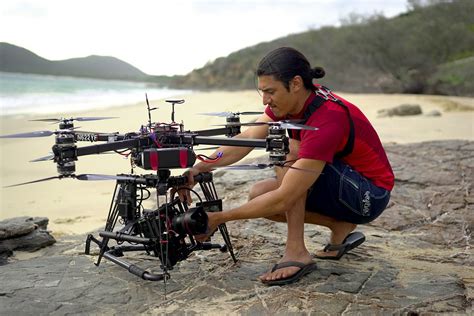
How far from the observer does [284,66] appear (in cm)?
320

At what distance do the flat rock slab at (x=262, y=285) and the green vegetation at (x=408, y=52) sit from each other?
57.1ft

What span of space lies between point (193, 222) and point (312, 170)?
0.70 metres

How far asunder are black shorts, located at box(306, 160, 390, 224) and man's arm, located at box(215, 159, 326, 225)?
24 centimetres

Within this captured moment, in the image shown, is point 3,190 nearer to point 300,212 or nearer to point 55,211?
point 55,211

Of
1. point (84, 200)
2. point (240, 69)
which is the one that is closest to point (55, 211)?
point (84, 200)

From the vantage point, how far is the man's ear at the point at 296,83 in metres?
3.23

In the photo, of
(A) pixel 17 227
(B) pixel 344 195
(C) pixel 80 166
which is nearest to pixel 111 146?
(B) pixel 344 195

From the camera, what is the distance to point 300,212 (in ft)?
11.0

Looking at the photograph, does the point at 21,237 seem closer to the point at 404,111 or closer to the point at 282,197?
the point at 282,197

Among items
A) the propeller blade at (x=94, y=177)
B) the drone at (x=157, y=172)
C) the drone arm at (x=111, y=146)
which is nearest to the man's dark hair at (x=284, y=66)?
the drone at (x=157, y=172)

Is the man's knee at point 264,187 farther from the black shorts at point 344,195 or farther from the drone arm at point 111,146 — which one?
the drone arm at point 111,146

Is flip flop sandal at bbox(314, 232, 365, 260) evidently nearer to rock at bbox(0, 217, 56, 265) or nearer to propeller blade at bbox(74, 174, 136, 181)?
propeller blade at bbox(74, 174, 136, 181)

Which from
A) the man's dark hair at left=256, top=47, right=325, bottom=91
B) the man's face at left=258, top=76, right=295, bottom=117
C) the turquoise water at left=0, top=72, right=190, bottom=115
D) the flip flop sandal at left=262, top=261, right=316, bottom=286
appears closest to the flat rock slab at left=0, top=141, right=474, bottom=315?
the flip flop sandal at left=262, top=261, right=316, bottom=286

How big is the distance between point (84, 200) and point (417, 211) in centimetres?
360
